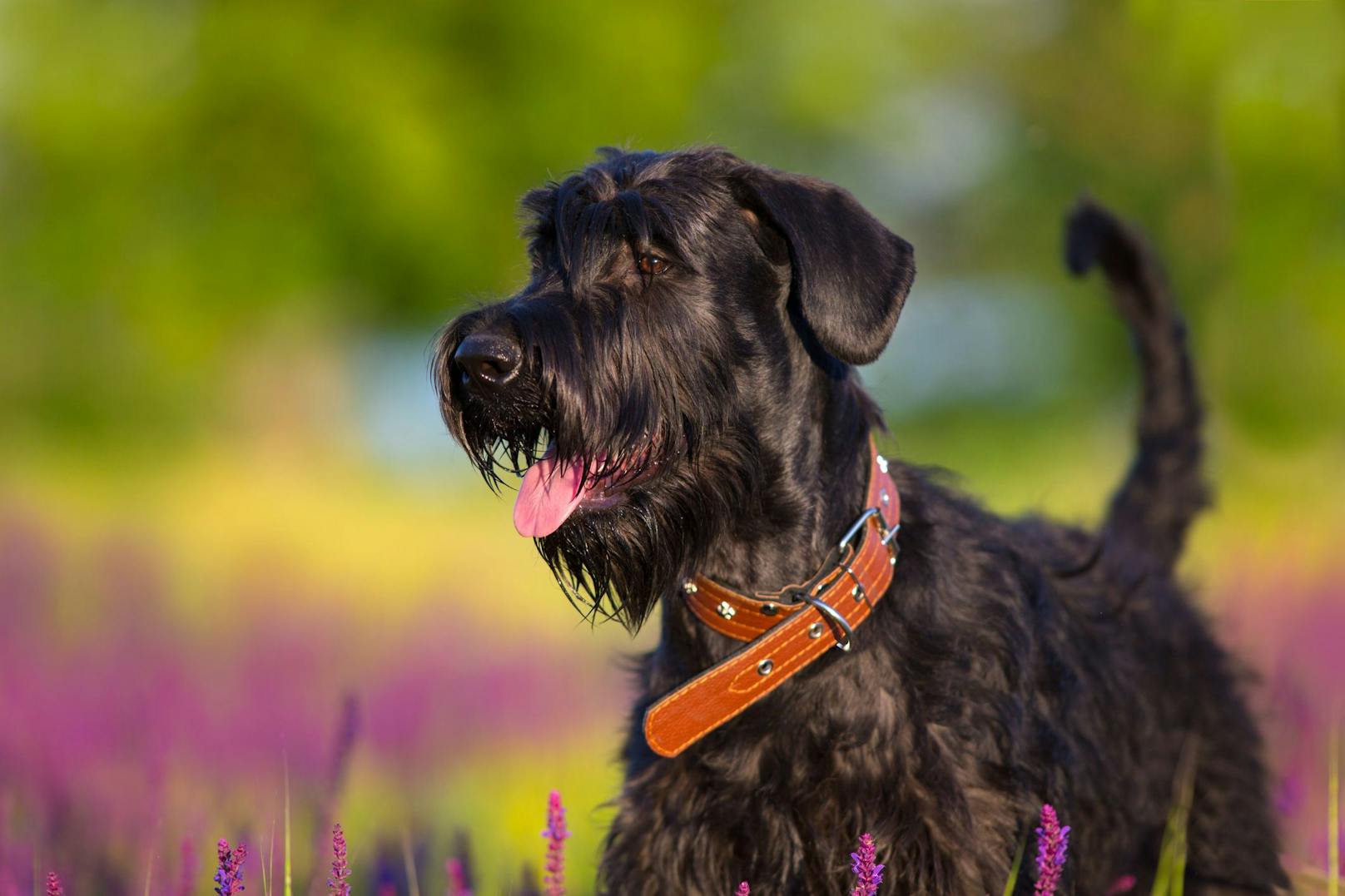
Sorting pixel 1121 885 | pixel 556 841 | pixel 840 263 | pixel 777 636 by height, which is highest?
pixel 840 263

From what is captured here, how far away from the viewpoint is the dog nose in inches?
118

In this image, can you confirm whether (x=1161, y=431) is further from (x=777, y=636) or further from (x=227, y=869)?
(x=227, y=869)

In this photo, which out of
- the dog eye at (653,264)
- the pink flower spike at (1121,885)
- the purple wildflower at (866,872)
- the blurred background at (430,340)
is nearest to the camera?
the purple wildflower at (866,872)

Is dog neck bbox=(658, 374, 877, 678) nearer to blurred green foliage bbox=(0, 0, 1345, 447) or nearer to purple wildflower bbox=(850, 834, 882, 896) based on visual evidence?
purple wildflower bbox=(850, 834, 882, 896)

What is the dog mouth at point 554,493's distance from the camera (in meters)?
3.21

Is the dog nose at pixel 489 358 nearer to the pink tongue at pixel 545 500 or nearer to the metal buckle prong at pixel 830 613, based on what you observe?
the pink tongue at pixel 545 500

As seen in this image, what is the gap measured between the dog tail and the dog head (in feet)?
5.95

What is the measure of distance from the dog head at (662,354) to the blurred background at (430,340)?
59 centimetres

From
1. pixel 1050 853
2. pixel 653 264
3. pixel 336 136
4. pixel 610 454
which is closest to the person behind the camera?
pixel 1050 853

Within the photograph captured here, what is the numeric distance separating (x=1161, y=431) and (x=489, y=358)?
2.84 meters

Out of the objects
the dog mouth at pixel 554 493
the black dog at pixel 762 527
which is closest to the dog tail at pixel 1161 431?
the black dog at pixel 762 527

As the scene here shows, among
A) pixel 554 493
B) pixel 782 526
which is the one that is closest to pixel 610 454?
pixel 554 493

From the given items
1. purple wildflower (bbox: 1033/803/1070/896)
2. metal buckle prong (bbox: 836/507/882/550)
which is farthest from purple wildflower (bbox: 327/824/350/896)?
metal buckle prong (bbox: 836/507/882/550)

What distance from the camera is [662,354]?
3.19 meters
